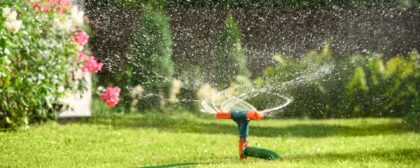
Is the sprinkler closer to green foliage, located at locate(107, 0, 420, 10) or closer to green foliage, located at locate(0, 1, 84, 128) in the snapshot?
green foliage, located at locate(0, 1, 84, 128)

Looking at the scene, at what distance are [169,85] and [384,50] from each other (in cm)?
190

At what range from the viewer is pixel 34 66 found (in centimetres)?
585

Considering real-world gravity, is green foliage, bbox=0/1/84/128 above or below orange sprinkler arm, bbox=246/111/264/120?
A: above

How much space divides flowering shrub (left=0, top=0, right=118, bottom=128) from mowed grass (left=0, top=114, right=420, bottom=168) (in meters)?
0.20

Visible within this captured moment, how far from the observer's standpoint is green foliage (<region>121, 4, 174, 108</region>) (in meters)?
7.59

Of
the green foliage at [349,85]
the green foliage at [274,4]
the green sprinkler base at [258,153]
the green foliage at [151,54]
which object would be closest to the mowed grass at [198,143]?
the green sprinkler base at [258,153]

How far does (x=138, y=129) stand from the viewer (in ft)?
21.3

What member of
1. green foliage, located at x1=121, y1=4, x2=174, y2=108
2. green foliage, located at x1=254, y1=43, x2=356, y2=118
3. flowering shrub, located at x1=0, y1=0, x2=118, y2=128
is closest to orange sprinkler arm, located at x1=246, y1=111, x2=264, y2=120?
flowering shrub, located at x1=0, y1=0, x2=118, y2=128

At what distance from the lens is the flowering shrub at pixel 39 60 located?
5.64 meters

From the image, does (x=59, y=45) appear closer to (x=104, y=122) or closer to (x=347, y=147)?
(x=104, y=122)

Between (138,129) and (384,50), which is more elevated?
(384,50)

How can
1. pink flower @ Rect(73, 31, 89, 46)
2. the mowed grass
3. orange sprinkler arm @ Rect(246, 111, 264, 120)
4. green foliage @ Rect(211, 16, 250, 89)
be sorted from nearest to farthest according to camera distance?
orange sprinkler arm @ Rect(246, 111, 264, 120), the mowed grass, pink flower @ Rect(73, 31, 89, 46), green foliage @ Rect(211, 16, 250, 89)

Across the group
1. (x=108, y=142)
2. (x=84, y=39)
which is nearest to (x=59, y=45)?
(x=84, y=39)

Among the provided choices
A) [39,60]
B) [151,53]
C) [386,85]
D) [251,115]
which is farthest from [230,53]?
[251,115]
